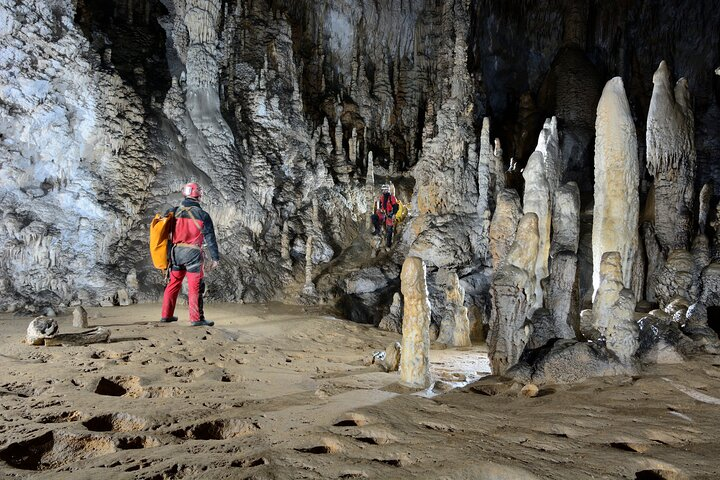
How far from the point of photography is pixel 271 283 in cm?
1202

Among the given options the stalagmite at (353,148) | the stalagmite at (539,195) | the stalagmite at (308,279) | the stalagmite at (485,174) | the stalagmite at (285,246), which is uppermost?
the stalagmite at (353,148)

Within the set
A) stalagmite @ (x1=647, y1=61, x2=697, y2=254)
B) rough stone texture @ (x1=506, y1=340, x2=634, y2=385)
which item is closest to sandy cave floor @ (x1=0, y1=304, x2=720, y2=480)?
rough stone texture @ (x1=506, y1=340, x2=634, y2=385)

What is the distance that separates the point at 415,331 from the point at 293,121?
39.7 ft

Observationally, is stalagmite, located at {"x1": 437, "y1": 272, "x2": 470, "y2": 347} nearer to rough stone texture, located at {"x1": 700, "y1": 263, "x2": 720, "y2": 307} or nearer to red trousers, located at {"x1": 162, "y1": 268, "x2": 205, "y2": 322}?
rough stone texture, located at {"x1": 700, "y1": 263, "x2": 720, "y2": 307}

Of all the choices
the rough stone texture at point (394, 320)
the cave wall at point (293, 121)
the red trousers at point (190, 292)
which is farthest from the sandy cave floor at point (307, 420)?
the cave wall at point (293, 121)

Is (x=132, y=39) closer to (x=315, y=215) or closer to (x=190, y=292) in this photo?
(x=315, y=215)

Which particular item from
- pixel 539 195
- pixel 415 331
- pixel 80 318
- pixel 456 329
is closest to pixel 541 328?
pixel 539 195

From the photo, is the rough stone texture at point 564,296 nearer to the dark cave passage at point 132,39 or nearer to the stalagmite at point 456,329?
the stalagmite at point 456,329

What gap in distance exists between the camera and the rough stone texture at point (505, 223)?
8.02m

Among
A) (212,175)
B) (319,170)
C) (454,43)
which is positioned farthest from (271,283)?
(454,43)

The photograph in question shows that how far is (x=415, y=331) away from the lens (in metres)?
4.52

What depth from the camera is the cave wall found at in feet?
32.0

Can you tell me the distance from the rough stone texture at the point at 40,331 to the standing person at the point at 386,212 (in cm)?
1000

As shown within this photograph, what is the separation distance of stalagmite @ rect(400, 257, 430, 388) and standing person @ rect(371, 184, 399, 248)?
363 inches
